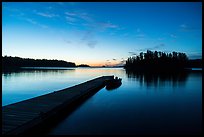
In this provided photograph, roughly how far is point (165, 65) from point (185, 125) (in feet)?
359

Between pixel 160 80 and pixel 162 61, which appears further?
pixel 162 61

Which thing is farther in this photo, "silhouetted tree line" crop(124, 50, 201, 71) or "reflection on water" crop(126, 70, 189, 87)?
"silhouetted tree line" crop(124, 50, 201, 71)

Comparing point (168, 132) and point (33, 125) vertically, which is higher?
point (33, 125)

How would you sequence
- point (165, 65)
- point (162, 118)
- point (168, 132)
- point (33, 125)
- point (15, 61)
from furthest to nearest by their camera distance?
point (15, 61) → point (165, 65) → point (162, 118) → point (168, 132) → point (33, 125)

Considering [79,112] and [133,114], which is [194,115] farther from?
[79,112]

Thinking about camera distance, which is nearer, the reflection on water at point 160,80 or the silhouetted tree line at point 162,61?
the reflection on water at point 160,80

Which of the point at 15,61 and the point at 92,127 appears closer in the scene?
the point at 92,127

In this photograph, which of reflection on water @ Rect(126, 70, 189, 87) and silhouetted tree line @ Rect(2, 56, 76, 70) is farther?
silhouetted tree line @ Rect(2, 56, 76, 70)

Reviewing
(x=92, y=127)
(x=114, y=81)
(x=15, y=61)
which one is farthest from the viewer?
(x=15, y=61)

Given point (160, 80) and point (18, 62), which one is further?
point (18, 62)

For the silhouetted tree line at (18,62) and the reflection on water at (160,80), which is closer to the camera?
the reflection on water at (160,80)

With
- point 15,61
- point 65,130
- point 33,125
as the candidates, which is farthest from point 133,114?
point 15,61

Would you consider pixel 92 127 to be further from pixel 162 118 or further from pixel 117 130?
pixel 162 118

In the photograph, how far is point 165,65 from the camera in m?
114
